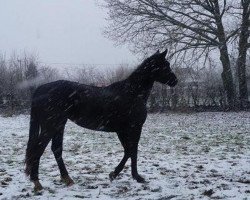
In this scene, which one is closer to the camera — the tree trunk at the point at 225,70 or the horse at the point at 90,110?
the horse at the point at 90,110

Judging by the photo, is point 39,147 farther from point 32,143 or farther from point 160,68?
point 160,68

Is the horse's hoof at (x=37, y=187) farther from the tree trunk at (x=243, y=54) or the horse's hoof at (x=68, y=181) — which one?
the tree trunk at (x=243, y=54)

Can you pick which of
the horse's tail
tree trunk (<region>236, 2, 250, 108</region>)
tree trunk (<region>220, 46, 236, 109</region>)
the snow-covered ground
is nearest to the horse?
the horse's tail

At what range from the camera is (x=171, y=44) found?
23.7m

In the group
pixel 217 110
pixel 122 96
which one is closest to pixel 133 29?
pixel 217 110

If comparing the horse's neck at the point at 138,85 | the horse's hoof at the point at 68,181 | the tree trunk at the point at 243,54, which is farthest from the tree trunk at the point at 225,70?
the horse's hoof at the point at 68,181

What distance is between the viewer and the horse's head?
19.8 ft

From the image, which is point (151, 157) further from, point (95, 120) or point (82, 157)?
point (95, 120)

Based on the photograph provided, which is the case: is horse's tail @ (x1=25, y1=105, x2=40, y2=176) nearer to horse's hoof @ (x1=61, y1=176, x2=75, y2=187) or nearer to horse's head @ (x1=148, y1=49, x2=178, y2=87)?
horse's hoof @ (x1=61, y1=176, x2=75, y2=187)

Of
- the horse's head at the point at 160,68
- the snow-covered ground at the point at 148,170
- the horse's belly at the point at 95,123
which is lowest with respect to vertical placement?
the snow-covered ground at the point at 148,170

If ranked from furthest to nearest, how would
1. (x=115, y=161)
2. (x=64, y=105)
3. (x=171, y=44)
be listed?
(x=171, y=44) → (x=115, y=161) → (x=64, y=105)

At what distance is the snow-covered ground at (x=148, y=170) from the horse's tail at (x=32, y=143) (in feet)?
1.04

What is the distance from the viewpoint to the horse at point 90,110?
5.46m

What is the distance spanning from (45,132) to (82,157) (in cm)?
268
